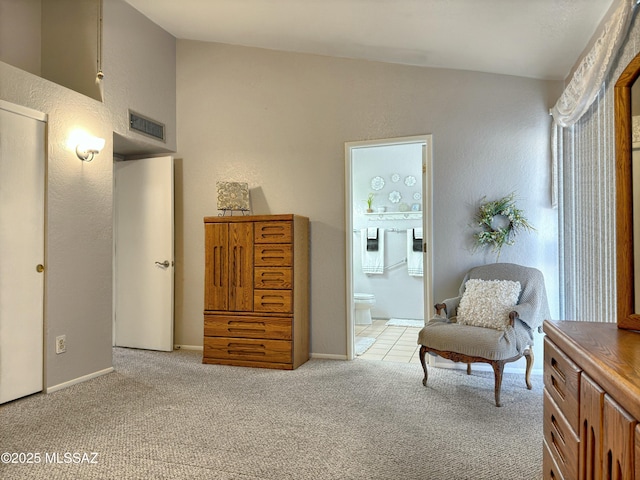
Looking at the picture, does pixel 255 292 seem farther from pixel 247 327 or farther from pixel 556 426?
pixel 556 426

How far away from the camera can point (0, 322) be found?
2844 mm

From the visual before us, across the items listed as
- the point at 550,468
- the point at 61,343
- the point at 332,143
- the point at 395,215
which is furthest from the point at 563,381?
the point at 395,215

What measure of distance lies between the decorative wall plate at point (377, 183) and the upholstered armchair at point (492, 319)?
2.89m

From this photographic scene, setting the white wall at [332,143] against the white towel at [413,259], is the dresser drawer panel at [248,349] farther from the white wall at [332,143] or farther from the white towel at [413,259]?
the white towel at [413,259]

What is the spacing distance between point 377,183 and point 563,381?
5048 mm

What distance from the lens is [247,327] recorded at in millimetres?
3773

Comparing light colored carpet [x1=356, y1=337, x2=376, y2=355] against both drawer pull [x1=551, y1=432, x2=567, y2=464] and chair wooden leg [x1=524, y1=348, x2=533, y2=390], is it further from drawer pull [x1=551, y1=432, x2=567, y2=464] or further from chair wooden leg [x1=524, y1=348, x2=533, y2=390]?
drawer pull [x1=551, y1=432, x2=567, y2=464]

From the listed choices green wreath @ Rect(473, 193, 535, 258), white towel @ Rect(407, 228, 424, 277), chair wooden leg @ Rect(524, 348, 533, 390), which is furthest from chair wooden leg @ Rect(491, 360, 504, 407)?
white towel @ Rect(407, 228, 424, 277)

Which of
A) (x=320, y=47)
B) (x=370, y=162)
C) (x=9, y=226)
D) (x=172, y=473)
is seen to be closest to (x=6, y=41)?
(x=9, y=226)

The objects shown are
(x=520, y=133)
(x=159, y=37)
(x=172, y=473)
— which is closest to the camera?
(x=172, y=473)

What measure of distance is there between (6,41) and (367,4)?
10.3 feet

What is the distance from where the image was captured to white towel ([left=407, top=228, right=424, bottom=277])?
19.4 ft

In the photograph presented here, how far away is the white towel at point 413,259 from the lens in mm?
5898

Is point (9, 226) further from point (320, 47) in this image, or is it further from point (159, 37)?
point (320, 47)
